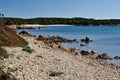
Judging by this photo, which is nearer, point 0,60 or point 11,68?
point 11,68

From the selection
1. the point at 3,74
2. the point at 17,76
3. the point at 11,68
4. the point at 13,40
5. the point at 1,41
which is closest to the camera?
the point at 3,74

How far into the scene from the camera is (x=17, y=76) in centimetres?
1636

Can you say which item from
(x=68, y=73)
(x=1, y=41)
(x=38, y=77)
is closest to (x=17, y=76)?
(x=38, y=77)

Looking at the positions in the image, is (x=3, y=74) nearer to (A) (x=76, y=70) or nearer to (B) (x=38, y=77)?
(B) (x=38, y=77)

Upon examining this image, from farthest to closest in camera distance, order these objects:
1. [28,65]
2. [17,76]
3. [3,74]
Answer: [28,65] < [17,76] < [3,74]

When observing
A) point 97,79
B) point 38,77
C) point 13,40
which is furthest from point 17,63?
point 13,40

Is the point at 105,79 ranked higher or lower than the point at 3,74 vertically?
lower

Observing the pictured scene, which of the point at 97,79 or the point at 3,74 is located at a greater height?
the point at 3,74

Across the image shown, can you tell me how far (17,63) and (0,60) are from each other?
1.05 meters

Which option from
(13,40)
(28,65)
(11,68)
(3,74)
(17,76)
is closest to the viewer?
(3,74)

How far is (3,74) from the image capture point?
14625mm

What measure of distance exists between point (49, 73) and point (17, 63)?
9.00ft

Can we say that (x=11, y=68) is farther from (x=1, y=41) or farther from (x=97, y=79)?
(x=1, y=41)

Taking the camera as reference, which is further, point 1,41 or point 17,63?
point 1,41
